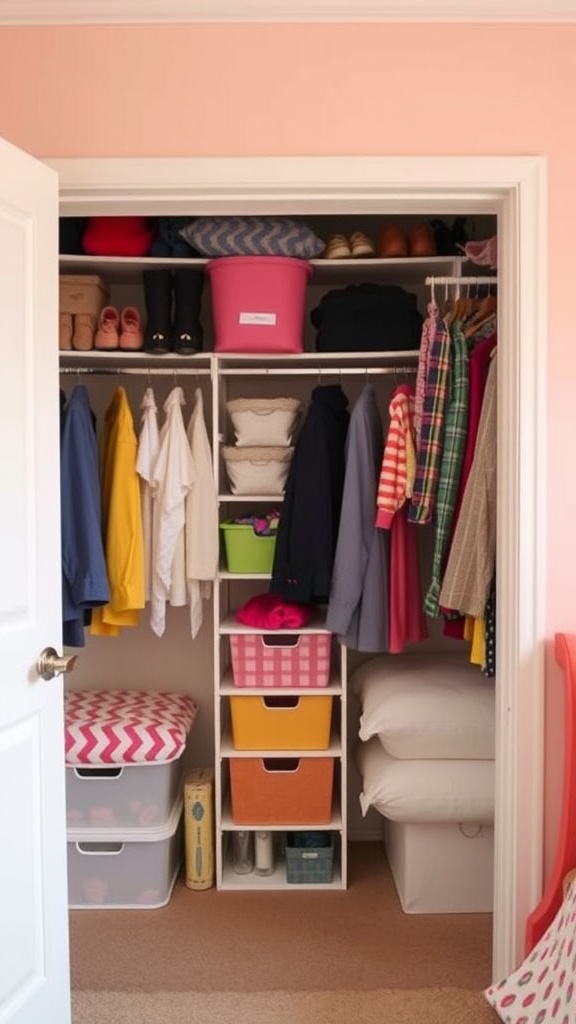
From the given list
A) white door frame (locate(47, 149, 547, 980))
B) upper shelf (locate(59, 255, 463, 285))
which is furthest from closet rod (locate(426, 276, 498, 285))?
white door frame (locate(47, 149, 547, 980))

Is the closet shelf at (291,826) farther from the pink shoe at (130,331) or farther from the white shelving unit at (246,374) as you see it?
the pink shoe at (130,331)

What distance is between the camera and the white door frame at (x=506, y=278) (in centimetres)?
203

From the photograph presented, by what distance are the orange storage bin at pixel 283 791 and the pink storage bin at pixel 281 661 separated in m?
0.27

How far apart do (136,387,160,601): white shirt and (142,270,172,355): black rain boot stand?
166 mm

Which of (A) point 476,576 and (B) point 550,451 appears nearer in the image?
(B) point 550,451

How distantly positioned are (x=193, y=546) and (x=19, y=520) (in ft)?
3.73

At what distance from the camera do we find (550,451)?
81.6 inches

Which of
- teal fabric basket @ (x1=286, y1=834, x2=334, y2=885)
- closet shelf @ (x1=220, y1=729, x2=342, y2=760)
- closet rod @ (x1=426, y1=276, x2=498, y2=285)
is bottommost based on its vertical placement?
teal fabric basket @ (x1=286, y1=834, x2=334, y2=885)

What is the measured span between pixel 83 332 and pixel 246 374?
22.6 inches

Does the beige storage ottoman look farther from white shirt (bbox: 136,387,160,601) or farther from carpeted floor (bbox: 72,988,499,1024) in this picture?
white shirt (bbox: 136,387,160,601)

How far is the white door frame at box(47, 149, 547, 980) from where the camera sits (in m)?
2.03

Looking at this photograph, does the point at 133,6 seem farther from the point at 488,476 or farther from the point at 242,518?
the point at 242,518

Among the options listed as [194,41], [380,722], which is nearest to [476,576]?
[380,722]

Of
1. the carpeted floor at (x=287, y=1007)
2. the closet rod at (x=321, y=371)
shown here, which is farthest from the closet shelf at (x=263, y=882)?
the closet rod at (x=321, y=371)
